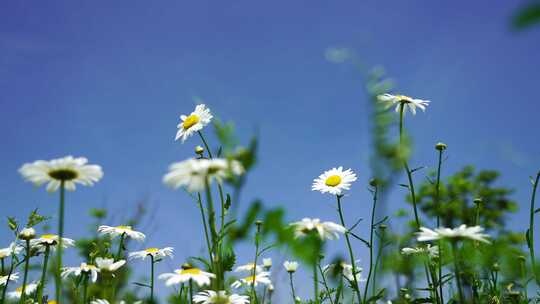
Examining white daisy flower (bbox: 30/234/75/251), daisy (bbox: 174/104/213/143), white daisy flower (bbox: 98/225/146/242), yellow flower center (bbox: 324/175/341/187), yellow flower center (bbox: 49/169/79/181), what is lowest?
yellow flower center (bbox: 49/169/79/181)

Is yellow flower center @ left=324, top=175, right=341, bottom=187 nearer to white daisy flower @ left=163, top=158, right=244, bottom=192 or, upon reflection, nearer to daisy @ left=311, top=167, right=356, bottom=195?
daisy @ left=311, top=167, right=356, bottom=195

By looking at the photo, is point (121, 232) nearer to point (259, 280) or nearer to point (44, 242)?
point (44, 242)

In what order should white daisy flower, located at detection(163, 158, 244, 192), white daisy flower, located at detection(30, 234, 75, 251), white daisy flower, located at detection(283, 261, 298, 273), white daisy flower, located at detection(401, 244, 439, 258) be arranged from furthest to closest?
white daisy flower, located at detection(283, 261, 298, 273), white daisy flower, located at detection(30, 234, 75, 251), white daisy flower, located at detection(401, 244, 439, 258), white daisy flower, located at detection(163, 158, 244, 192)

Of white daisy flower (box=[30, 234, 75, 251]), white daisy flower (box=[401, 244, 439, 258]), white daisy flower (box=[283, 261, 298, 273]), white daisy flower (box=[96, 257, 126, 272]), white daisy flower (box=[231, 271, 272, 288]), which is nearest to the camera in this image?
white daisy flower (box=[401, 244, 439, 258])

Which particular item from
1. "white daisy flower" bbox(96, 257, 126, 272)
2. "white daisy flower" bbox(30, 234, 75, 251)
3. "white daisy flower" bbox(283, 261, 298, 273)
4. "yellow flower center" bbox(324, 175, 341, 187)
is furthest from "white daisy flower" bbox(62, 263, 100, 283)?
Result: "white daisy flower" bbox(283, 261, 298, 273)

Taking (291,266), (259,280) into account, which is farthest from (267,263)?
(259,280)

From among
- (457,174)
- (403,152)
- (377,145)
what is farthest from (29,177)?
(457,174)

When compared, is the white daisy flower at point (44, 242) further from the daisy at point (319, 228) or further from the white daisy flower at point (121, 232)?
the daisy at point (319, 228)

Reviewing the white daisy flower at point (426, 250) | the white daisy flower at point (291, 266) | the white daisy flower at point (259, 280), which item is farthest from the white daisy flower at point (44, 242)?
the white daisy flower at point (291, 266)
